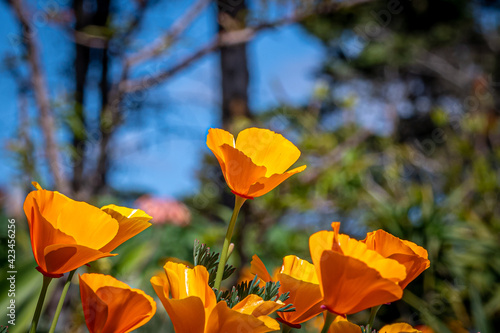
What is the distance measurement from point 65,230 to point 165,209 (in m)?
3.39

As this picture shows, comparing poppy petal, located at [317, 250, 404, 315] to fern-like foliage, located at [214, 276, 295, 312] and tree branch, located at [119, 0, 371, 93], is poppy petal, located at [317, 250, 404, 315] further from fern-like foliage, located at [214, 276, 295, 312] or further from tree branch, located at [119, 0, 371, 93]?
tree branch, located at [119, 0, 371, 93]

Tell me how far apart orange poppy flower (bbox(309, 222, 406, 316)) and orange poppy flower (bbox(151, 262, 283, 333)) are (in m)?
0.03

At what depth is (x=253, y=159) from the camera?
32 centimetres

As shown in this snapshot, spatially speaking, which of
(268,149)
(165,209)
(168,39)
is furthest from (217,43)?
(165,209)

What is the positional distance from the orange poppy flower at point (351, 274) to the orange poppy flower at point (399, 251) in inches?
0.7

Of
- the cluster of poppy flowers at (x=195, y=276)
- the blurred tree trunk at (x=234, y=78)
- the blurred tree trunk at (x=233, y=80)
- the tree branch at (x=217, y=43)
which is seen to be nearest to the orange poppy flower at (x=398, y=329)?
the cluster of poppy flowers at (x=195, y=276)

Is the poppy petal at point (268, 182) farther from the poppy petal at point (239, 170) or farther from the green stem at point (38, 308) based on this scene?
the green stem at point (38, 308)

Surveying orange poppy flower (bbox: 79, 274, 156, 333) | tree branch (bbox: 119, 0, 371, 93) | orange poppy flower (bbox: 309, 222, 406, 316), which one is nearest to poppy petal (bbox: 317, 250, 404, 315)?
orange poppy flower (bbox: 309, 222, 406, 316)

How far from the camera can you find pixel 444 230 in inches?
94.4

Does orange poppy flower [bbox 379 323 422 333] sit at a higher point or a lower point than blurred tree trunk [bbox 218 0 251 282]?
higher

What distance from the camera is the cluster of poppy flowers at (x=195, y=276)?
0.25 meters

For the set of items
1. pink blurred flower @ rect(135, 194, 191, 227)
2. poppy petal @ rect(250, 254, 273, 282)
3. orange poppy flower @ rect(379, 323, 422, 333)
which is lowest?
pink blurred flower @ rect(135, 194, 191, 227)

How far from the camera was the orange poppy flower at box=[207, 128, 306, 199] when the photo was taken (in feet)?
0.95

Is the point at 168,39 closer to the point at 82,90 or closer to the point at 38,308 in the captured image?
the point at 82,90
